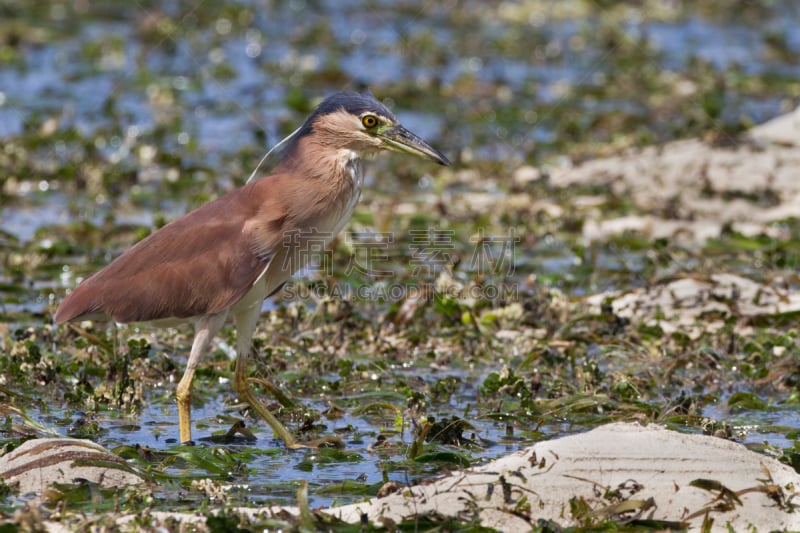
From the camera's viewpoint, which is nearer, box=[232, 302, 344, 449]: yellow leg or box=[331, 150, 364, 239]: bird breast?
box=[232, 302, 344, 449]: yellow leg

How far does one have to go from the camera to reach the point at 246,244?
602cm

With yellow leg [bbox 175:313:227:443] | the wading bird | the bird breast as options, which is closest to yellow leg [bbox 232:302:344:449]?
the wading bird

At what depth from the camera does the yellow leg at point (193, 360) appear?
6.14 meters

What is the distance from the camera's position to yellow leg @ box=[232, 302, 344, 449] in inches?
243

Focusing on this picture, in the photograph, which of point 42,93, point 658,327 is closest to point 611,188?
point 658,327

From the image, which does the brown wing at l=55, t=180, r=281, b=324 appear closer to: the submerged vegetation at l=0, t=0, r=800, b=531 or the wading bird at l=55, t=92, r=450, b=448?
the wading bird at l=55, t=92, r=450, b=448

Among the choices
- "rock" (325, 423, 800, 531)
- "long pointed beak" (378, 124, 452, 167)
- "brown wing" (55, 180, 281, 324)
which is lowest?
"rock" (325, 423, 800, 531)

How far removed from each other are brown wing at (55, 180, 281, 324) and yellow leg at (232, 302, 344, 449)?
15.0 inches

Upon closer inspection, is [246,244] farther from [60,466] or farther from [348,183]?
[60,466]

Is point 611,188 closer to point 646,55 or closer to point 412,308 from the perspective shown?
point 412,308

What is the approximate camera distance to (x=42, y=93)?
13.7 m

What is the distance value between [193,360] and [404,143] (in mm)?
1506

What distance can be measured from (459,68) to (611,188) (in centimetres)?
488

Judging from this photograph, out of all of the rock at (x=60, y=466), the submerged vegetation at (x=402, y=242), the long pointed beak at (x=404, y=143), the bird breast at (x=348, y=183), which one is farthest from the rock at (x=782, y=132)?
the rock at (x=60, y=466)
